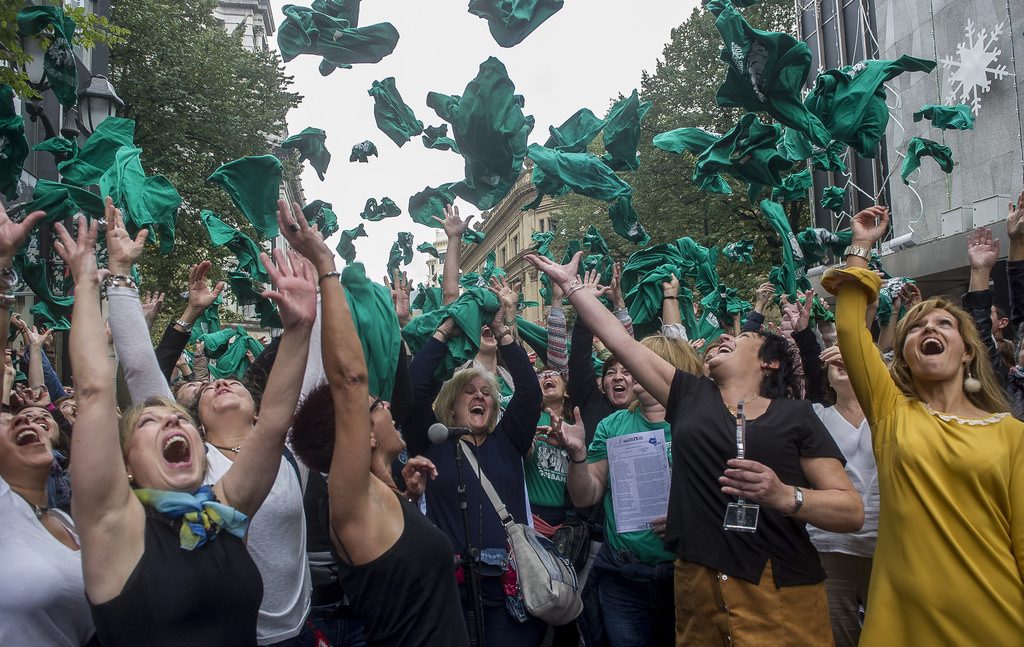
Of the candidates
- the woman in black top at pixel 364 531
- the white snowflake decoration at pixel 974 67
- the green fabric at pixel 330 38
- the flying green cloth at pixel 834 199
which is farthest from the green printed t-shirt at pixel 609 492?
the white snowflake decoration at pixel 974 67

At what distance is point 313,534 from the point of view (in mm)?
3641

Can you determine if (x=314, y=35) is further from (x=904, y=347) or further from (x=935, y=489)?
(x=935, y=489)

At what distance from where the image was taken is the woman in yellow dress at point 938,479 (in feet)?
9.36

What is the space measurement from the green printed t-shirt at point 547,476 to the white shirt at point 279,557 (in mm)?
1752

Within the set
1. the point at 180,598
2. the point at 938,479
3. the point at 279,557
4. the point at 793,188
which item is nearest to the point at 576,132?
the point at 793,188

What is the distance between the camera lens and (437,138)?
5141 millimetres

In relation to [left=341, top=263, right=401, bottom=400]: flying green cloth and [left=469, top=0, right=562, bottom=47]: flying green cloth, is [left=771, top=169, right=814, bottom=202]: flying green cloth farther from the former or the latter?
[left=341, top=263, right=401, bottom=400]: flying green cloth

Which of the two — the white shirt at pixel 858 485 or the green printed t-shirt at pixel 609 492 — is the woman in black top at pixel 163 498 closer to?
the green printed t-shirt at pixel 609 492

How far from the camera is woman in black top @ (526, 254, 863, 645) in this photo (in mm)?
3160

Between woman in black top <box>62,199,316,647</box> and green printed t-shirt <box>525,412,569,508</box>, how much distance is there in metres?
2.23

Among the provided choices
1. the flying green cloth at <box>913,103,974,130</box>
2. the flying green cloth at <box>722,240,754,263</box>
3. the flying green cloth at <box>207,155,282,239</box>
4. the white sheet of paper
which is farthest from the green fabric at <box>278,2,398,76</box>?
the flying green cloth at <box>722,240,754,263</box>

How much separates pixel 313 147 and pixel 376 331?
138 cm

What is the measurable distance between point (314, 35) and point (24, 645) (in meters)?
3.03

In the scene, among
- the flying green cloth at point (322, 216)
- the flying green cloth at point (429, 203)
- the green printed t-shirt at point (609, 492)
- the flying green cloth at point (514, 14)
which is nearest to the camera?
the green printed t-shirt at point (609, 492)
